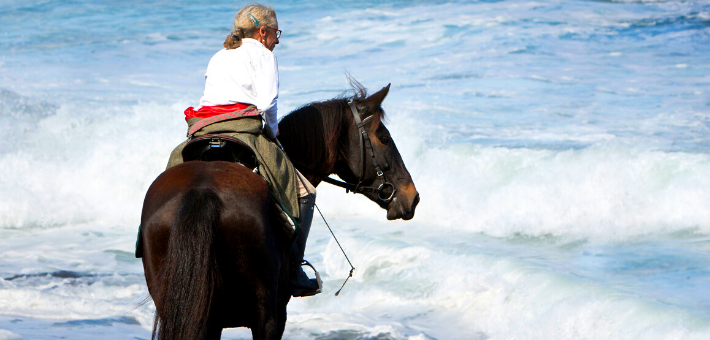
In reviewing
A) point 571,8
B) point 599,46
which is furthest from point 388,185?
point 571,8

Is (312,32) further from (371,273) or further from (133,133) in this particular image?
(371,273)

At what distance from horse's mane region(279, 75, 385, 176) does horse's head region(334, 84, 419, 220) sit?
0.02m

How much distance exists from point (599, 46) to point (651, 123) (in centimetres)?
825

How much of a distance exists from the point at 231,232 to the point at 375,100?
127 centimetres

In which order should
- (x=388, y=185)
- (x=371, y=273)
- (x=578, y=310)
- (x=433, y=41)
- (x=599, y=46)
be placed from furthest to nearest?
(x=433, y=41) → (x=599, y=46) → (x=371, y=273) → (x=578, y=310) → (x=388, y=185)

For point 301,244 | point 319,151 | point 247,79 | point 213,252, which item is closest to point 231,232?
point 213,252

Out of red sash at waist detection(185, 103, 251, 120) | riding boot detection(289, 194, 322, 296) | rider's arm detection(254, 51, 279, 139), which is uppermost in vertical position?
rider's arm detection(254, 51, 279, 139)

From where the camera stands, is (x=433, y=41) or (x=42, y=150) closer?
(x=42, y=150)

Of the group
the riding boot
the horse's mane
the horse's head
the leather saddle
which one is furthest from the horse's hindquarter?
the horse's head

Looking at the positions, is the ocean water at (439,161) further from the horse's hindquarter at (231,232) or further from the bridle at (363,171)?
the horse's hindquarter at (231,232)

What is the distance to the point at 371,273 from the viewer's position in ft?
25.0

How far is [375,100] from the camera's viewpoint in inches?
144

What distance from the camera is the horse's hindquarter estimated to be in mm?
2693

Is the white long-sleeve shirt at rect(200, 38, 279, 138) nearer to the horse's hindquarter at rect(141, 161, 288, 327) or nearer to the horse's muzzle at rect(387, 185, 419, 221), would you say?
the horse's hindquarter at rect(141, 161, 288, 327)
